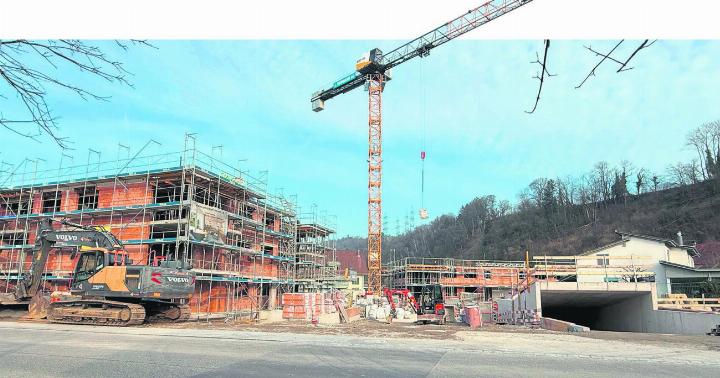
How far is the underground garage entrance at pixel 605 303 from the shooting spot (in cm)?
2723

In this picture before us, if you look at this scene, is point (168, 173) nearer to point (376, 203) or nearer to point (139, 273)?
point (139, 273)

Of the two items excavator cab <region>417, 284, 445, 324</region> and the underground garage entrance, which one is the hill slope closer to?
the underground garage entrance

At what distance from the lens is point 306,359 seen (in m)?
9.94

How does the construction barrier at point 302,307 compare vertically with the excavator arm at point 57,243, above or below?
below

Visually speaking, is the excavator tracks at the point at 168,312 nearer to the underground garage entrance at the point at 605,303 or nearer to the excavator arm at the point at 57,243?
the excavator arm at the point at 57,243

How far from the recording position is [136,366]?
881 centimetres

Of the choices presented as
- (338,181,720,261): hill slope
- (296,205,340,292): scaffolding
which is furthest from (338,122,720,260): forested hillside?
(296,205,340,292): scaffolding

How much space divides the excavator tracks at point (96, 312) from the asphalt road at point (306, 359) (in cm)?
535

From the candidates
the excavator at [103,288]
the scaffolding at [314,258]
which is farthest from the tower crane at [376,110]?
the excavator at [103,288]

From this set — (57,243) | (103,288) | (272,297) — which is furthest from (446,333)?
(272,297)

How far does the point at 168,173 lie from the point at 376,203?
1167 inches

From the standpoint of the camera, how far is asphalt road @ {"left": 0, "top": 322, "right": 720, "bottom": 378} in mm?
8492

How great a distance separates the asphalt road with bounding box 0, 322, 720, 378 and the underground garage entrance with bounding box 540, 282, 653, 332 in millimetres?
15335

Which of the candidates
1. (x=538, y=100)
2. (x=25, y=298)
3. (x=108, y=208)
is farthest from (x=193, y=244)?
(x=538, y=100)
